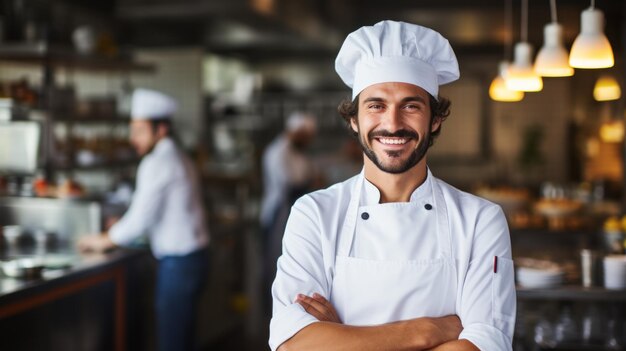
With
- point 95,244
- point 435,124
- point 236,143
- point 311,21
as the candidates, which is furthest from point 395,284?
point 236,143

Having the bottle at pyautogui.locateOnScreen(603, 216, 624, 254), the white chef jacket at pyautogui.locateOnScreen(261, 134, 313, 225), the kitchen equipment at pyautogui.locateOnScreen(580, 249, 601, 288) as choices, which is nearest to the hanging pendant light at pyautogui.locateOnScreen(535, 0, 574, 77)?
the kitchen equipment at pyautogui.locateOnScreen(580, 249, 601, 288)

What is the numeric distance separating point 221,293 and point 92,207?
5.19ft

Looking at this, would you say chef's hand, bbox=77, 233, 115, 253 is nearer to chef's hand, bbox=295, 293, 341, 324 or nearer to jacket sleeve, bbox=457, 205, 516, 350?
chef's hand, bbox=295, 293, 341, 324

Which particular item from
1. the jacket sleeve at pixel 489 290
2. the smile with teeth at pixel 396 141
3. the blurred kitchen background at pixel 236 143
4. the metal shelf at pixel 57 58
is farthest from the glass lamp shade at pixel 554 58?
the metal shelf at pixel 57 58

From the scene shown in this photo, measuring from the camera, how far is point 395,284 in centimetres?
218

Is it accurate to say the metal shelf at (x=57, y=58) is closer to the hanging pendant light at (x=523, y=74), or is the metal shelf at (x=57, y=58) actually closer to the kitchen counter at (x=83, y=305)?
the kitchen counter at (x=83, y=305)

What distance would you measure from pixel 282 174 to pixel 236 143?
15.2 feet

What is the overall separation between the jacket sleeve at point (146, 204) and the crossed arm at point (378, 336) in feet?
8.24

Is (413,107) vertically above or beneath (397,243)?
above

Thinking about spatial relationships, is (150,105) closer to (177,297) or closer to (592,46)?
(177,297)

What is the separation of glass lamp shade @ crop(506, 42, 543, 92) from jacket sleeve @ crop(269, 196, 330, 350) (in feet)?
8.33

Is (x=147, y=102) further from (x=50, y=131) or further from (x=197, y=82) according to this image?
(x=197, y=82)

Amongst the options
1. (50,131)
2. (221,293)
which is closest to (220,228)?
(221,293)

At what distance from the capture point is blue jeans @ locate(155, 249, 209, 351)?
14.9 ft
